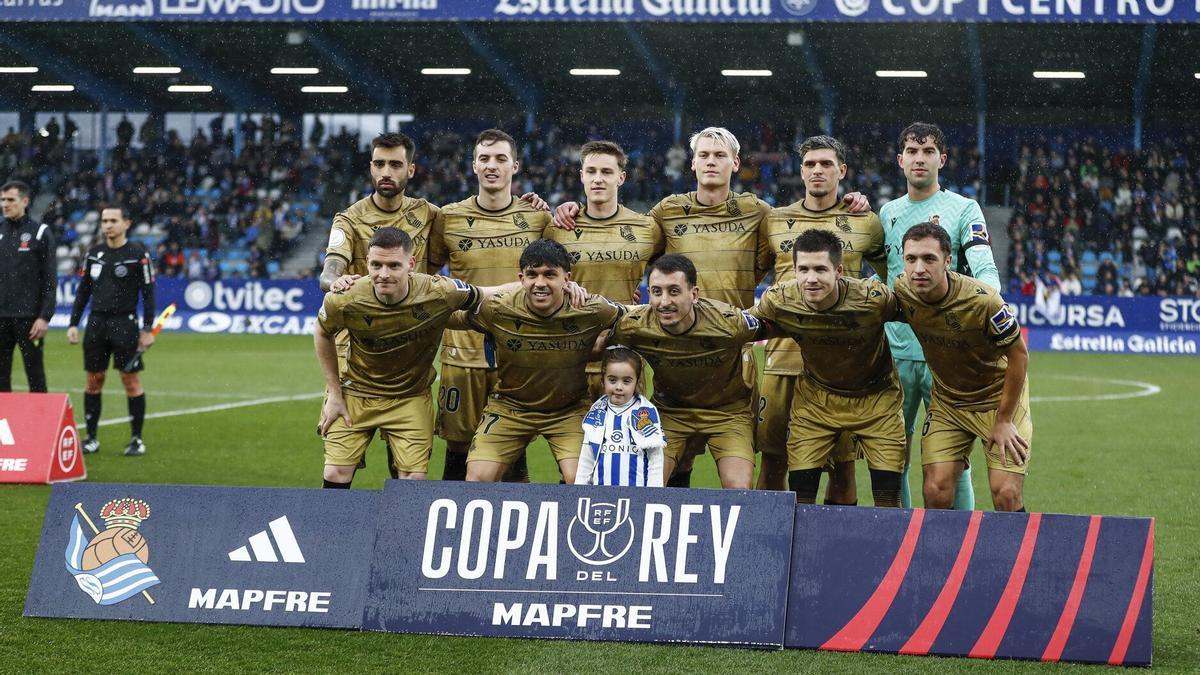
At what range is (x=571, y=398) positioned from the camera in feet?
20.8

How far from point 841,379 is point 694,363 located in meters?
0.71

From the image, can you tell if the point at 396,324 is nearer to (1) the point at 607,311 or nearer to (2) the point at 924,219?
(1) the point at 607,311

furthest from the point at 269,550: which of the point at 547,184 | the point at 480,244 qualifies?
the point at 547,184

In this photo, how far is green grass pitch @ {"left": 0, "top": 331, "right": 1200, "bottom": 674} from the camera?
482 centimetres

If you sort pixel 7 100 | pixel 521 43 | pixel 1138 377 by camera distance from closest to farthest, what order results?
1. pixel 1138 377
2. pixel 521 43
3. pixel 7 100

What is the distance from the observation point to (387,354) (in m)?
6.25

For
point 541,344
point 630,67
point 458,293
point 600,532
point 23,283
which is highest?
point 630,67

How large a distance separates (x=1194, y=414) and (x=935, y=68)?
50.1ft

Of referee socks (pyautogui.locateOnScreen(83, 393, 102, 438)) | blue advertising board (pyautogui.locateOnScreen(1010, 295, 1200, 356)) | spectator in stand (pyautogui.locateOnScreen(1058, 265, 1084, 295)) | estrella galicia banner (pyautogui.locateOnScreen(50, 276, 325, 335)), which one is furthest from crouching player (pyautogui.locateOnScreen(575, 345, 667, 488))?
spectator in stand (pyautogui.locateOnScreen(1058, 265, 1084, 295))

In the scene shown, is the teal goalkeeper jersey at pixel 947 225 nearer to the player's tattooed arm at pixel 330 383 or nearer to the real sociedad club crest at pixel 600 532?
the real sociedad club crest at pixel 600 532

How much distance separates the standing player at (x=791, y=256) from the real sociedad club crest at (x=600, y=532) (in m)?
1.73

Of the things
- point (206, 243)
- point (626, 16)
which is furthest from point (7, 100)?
point (626, 16)

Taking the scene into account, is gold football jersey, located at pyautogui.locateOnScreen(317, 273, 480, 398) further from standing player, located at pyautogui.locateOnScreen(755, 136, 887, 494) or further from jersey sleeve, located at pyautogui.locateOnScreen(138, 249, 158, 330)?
jersey sleeve, located at pyautogui.locateOnScreen(138, 249, 158, 330)

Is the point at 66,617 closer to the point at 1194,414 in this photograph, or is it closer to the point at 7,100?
the point at 1194,414
